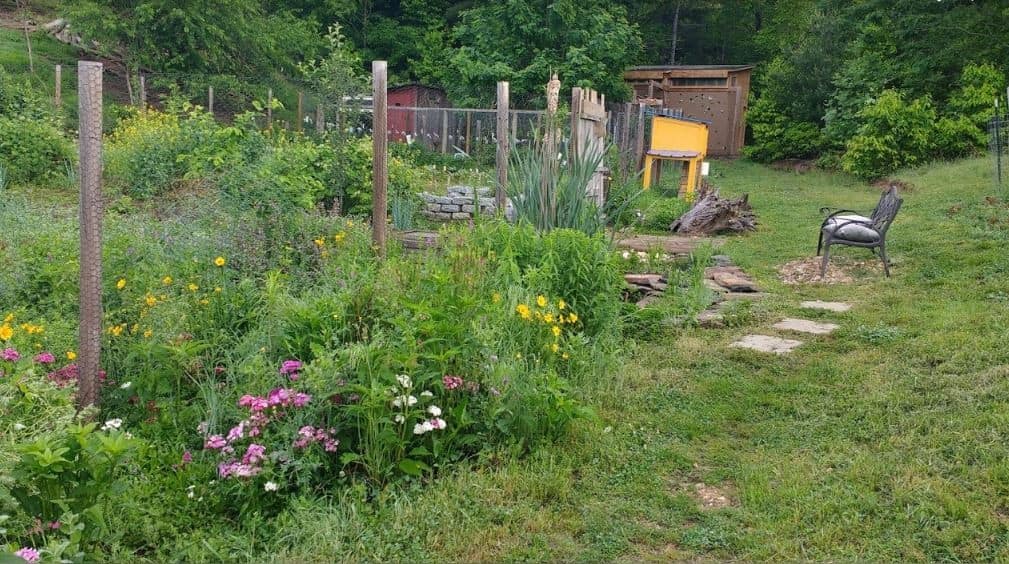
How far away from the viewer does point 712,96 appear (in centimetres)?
2564

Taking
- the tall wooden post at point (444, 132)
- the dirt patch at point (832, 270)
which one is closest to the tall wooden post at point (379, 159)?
the dirt patch at point (832, 270)

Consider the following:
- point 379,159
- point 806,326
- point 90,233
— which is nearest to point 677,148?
point 806,326

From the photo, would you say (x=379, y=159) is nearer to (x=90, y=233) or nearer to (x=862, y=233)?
(x=90, y=233)

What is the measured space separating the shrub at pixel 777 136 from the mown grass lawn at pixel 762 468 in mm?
18000

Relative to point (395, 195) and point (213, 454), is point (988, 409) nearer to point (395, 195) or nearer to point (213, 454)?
point (213, 454)

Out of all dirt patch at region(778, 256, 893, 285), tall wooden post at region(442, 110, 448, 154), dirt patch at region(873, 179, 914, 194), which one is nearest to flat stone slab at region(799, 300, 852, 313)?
dirt patch at region(778, 256, 893, 285)

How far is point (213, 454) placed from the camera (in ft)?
10.8

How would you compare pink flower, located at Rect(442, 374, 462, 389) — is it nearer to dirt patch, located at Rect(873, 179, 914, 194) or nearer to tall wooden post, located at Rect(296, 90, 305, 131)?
dirt patch, located at Rect(873, 179, 914, 194)

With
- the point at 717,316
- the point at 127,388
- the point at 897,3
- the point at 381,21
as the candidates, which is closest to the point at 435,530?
the point at 127,388

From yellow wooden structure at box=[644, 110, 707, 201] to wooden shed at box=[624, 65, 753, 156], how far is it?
1179cm

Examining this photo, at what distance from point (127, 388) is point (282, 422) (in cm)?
95

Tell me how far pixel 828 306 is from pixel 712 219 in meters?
3.94

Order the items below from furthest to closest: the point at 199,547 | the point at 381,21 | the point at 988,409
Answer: the point at 381,21 → the point at 988,409 → the point at 199,547

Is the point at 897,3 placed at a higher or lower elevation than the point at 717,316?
higher
